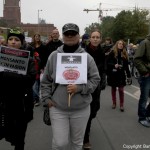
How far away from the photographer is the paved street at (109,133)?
5551mm

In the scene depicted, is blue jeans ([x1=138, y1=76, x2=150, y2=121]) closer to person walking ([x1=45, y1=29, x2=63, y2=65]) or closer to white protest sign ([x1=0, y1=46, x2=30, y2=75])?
person walking ([x1=45, y1=29, x2=63, y2=65])

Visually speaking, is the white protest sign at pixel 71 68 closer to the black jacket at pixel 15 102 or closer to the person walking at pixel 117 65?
the black jacket at pixel 15 102

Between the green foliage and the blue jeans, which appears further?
the green foliage

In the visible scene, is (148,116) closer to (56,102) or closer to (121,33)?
(56,102)

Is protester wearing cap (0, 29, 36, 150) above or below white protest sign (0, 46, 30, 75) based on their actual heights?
below

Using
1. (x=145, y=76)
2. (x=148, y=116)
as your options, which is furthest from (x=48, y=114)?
(x=148, y=116)

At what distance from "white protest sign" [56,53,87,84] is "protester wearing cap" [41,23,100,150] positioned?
61 mm

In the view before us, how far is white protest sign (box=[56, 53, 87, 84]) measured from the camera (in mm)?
3799

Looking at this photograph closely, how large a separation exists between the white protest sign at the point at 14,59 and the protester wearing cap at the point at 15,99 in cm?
1

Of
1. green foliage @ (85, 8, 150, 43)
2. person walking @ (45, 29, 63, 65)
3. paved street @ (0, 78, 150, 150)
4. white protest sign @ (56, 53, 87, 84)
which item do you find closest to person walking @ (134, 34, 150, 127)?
paved street @ (0, 78, 150, 150)

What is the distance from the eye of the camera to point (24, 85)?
12.6ft

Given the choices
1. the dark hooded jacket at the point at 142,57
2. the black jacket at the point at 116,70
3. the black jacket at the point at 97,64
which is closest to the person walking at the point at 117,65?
the black jacket at the point at 116,70

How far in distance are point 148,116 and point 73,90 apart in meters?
3.85

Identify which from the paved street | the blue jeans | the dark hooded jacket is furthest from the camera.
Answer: the blue jeans
